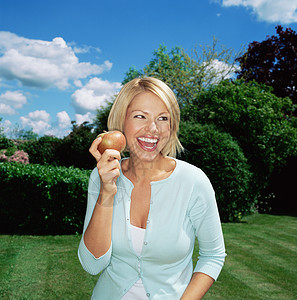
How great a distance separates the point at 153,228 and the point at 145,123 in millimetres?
651

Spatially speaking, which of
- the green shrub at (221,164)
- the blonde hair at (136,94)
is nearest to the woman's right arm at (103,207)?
the blonde hair at (136,94)

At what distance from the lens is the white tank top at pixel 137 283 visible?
2.09 m

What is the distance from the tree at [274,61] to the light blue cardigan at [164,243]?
22.5 meters

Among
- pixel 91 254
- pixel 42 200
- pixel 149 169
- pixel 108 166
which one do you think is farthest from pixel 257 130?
pixel 108 166

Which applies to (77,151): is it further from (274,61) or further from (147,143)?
(147,143)

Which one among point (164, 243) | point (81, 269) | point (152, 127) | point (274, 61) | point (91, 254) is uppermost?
point (274, 61)

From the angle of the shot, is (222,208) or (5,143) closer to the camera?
(222,208)

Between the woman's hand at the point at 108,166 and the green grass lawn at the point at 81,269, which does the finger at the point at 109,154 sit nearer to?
the woman's hand at the point at 108,166

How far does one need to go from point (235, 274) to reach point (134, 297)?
510cm

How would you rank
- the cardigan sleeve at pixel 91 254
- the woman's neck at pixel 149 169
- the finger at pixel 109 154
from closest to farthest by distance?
the finger at pixel 109 154 → the cardigan sleeve at pixel 91 254 → the woman's neck at pixel 149 169

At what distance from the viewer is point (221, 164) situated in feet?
35.1

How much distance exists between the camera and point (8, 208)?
9062 mm

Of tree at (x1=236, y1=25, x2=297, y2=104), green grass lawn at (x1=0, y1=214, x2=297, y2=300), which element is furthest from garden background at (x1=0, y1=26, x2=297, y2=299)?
tree at (x1=236, y1=25, x2=297, y2=104)

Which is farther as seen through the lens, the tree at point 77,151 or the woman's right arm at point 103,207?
the tree at point 77,151
